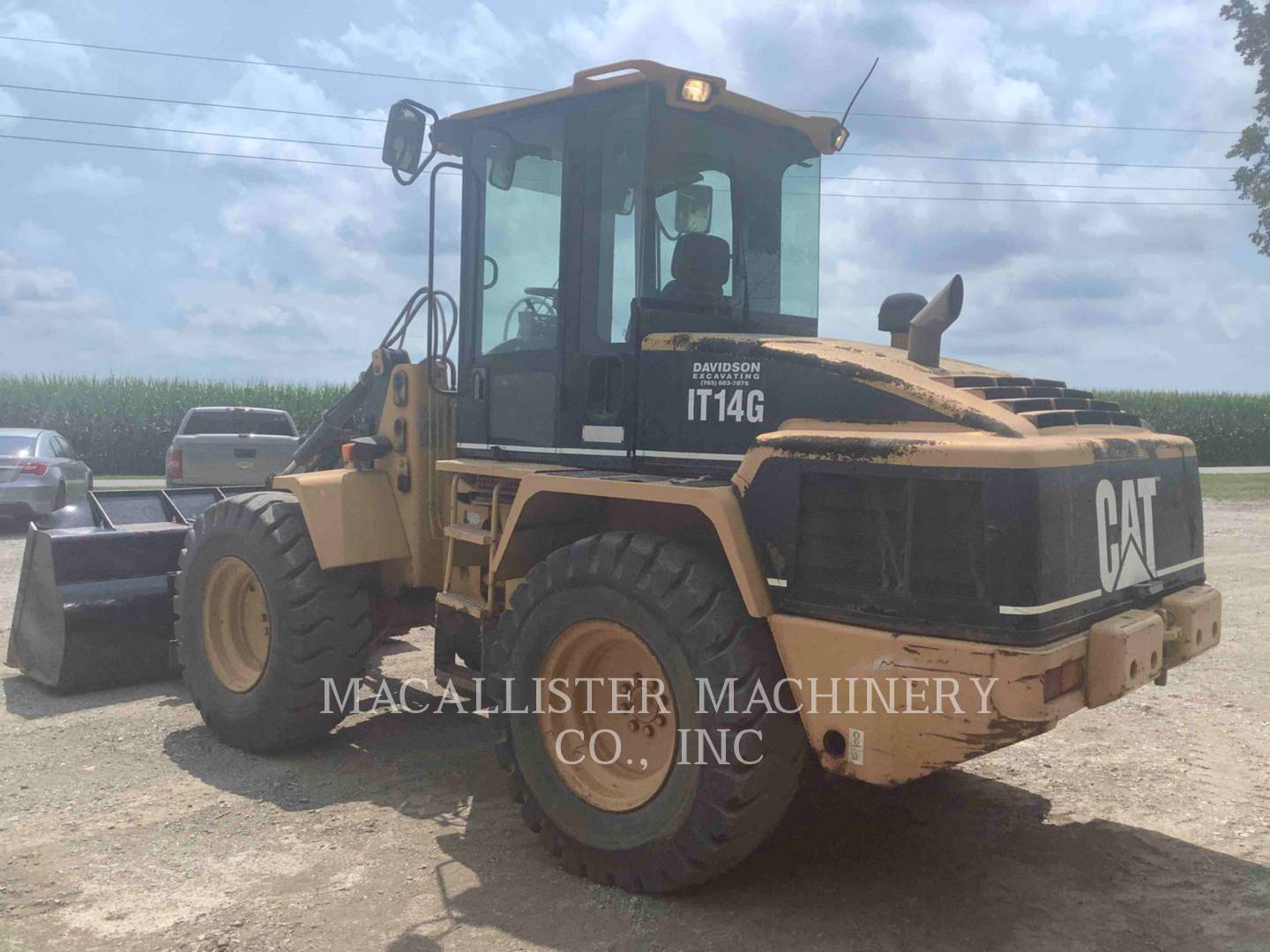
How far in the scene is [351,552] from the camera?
5156 millimetres

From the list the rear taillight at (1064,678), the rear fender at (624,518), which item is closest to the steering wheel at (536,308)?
the rear fender at (624,518)

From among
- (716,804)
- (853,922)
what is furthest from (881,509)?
(853,922)

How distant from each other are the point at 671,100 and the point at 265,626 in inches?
133

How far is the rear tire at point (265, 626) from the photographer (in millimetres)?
5090

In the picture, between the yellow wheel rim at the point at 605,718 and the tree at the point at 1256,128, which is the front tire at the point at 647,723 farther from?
the tree at the point at 1256,128

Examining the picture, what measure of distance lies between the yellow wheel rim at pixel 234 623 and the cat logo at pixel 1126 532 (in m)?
4.02

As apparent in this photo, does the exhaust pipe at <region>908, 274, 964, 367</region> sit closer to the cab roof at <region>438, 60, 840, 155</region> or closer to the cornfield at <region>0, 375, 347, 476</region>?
the cab roof at <region>438, 60, 840, 155</region>

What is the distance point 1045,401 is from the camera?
3.80m

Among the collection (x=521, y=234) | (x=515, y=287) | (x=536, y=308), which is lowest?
(x=536, y=308)

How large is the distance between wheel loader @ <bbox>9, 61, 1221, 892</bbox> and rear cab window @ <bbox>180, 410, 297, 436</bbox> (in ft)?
26.6

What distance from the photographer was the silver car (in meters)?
12.8

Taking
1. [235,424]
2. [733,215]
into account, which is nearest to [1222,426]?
[235,424]

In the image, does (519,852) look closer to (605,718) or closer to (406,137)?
(605,718)

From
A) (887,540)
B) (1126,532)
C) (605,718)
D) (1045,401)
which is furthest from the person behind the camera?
(605,718)
